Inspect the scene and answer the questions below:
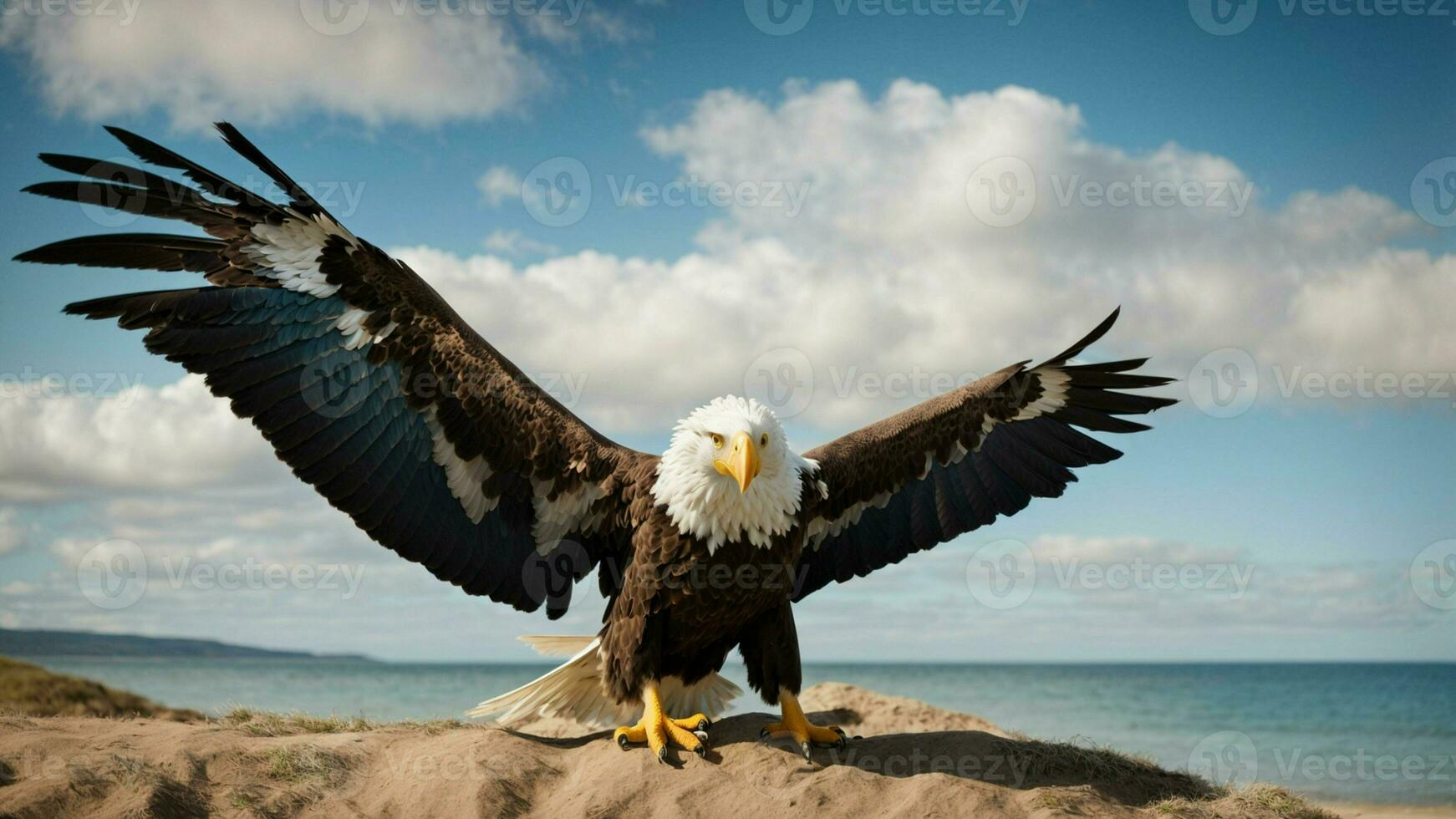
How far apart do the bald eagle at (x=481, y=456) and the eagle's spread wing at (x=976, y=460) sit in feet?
1.18

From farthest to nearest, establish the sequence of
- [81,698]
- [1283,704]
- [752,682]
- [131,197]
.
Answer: [1283,704]
[81,698]
[752,682]
[131,197]

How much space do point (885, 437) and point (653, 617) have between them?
6.52ft

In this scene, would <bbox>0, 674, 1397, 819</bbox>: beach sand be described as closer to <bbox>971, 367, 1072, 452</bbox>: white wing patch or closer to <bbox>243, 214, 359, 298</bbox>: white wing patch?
<bbox>971, 367, 1072, 452</bbox>: white wing patch

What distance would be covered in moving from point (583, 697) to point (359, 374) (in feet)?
7.74

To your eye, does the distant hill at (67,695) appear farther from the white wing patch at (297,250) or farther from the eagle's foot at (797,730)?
the eagle's foot at (797,730)

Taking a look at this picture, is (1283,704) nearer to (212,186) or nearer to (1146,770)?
(1146,770)

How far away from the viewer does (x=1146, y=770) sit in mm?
5723

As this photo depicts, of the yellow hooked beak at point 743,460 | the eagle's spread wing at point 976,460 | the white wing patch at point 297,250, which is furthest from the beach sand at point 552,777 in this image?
the white wing patch at point 297,250

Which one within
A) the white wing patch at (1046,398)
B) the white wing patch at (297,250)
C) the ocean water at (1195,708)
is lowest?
the ocean water at (1195,708)

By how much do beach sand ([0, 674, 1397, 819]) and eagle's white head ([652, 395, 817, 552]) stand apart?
1.23 metres

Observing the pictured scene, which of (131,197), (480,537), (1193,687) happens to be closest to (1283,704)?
(1193,687)

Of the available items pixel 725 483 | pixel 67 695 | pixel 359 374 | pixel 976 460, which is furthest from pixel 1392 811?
pixel 67 695

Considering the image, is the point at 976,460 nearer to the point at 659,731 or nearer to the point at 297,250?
the point at 659,731

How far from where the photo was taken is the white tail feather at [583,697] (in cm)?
586
